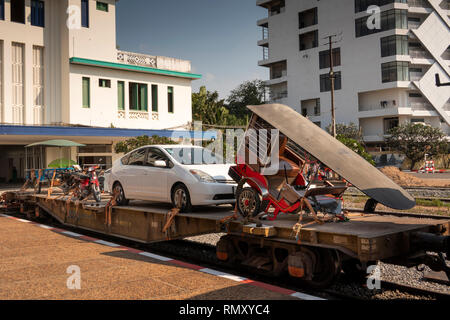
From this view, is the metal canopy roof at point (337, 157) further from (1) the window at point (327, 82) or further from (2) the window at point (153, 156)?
(1) the window at point (327, 82)

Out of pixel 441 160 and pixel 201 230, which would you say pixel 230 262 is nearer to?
pixel 201 230

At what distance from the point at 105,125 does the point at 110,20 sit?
7635 millimetres

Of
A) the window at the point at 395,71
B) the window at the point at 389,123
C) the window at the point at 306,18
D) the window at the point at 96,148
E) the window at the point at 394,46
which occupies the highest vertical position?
the window at the point at 306,18

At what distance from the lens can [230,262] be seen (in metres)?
7.36

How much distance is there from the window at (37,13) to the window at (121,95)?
6194mm

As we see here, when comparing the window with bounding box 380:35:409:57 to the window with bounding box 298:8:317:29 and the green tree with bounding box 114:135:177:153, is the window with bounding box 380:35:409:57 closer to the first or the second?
the window with bounding box 298:8:317:29

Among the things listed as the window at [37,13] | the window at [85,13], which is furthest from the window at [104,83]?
the window at [37,13]

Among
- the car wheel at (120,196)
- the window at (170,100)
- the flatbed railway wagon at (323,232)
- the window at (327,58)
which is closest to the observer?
the flatbed railway wagon at (323,232)

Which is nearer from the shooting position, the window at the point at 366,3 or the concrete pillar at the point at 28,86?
the concrete pillar at the point at 28,86

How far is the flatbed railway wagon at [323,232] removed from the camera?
5504mm

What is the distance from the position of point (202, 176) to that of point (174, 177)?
726mm

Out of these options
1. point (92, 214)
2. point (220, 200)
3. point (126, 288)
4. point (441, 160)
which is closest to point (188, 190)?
point (220, 200)

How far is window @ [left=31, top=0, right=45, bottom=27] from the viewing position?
28.3 metres

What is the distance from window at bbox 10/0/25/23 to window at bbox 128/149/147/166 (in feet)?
72.5
